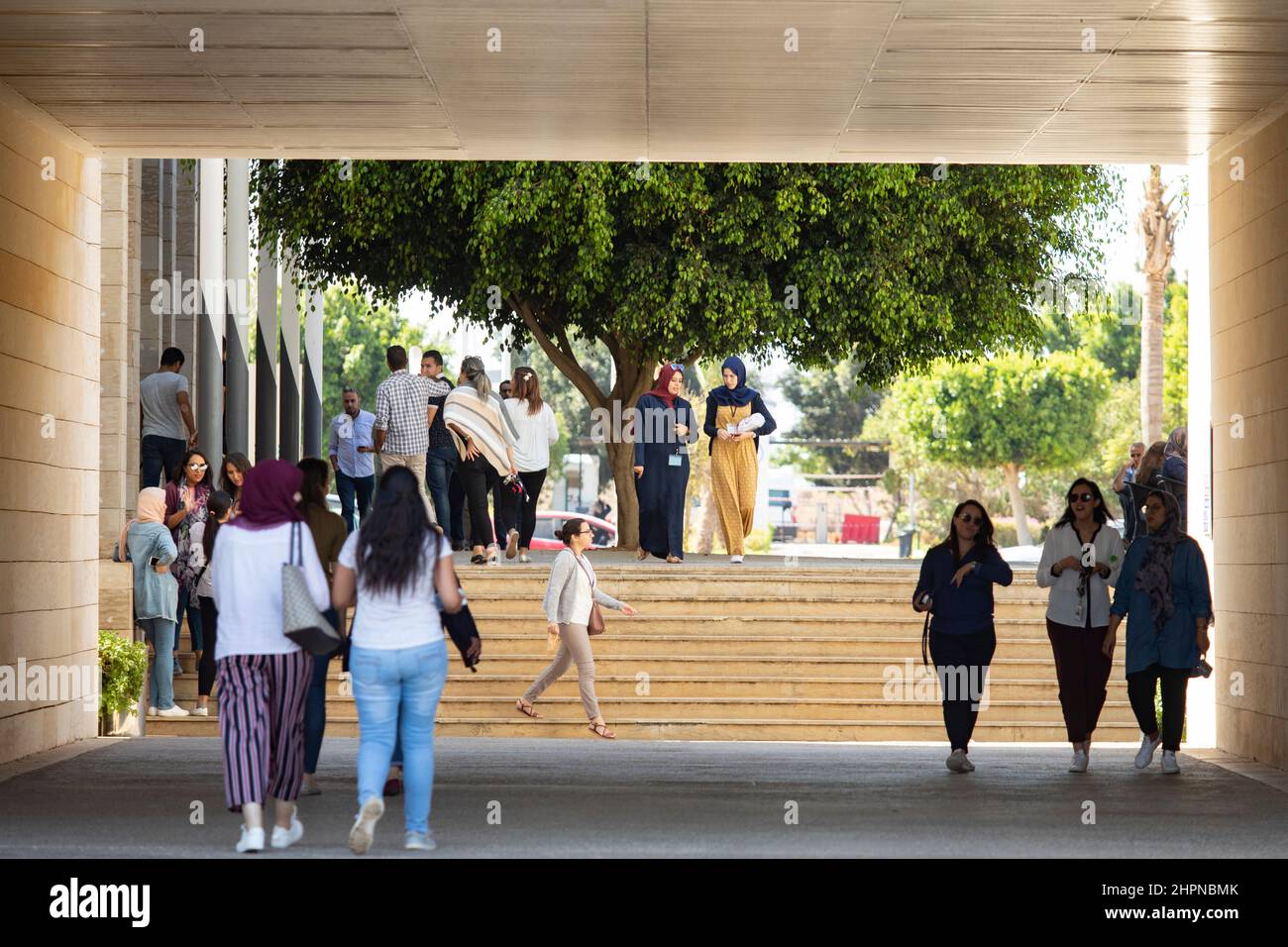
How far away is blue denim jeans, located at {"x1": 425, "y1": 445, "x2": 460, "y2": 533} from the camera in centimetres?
1764

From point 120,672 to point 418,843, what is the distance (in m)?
6.75

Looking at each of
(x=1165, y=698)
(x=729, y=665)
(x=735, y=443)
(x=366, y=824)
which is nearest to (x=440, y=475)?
(x=735, y=443)

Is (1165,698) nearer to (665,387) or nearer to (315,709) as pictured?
(315,709)

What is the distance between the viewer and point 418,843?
7.65 metres

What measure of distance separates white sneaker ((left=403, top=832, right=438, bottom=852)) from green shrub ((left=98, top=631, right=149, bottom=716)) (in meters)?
6.37

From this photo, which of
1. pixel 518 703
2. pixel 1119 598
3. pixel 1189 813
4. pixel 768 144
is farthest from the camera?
pixel 518 703

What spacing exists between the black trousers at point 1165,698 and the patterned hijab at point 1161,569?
0.29 m

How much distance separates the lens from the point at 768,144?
12.4 metres

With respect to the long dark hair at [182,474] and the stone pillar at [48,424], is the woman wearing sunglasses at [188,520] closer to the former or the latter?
the long dark hair at [182,474]

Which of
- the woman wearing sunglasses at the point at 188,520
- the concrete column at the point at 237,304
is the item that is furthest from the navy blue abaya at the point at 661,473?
Result: the concrete column at the point at 237,304

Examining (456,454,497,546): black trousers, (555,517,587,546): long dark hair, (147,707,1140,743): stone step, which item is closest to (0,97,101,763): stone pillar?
(147,707,1140,743): stone step
